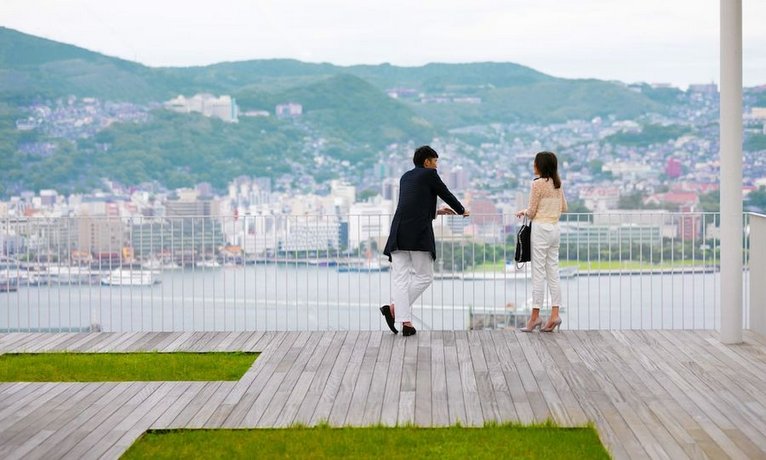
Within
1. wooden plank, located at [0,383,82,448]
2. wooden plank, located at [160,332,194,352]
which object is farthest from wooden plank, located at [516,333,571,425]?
wooden plank, located at [0,383,82,448]

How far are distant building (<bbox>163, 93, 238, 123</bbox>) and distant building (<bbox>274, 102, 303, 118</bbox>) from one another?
1.02 meters

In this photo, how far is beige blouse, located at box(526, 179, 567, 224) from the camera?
7781mm

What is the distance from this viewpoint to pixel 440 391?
5.91 metres

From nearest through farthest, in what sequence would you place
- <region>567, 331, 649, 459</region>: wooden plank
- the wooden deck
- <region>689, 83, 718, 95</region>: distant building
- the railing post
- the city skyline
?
<region>567, 331, 649, 459</region>: wooden plank < the wooden deck < the railing post < the city skyline < <region>689, 83, 718, 95</region>: distant building

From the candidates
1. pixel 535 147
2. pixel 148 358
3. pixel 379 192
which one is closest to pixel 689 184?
pixel 535 147

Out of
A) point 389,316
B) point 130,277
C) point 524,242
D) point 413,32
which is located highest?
point 413,32

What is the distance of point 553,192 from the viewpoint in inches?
307

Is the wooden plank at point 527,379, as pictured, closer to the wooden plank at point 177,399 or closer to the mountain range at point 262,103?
the wooden plank at point 177,399

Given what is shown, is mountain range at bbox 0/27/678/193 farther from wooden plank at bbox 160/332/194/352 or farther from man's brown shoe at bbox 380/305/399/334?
man's brown shoe at bbox 380/305/399/334

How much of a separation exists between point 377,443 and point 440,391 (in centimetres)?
117

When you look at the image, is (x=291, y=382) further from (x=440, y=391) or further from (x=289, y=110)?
(x=289, y=110)

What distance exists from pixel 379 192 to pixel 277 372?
18.6 metres

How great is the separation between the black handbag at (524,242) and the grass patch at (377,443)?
2.93 meters

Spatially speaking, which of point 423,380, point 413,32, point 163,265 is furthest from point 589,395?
point 413,32
